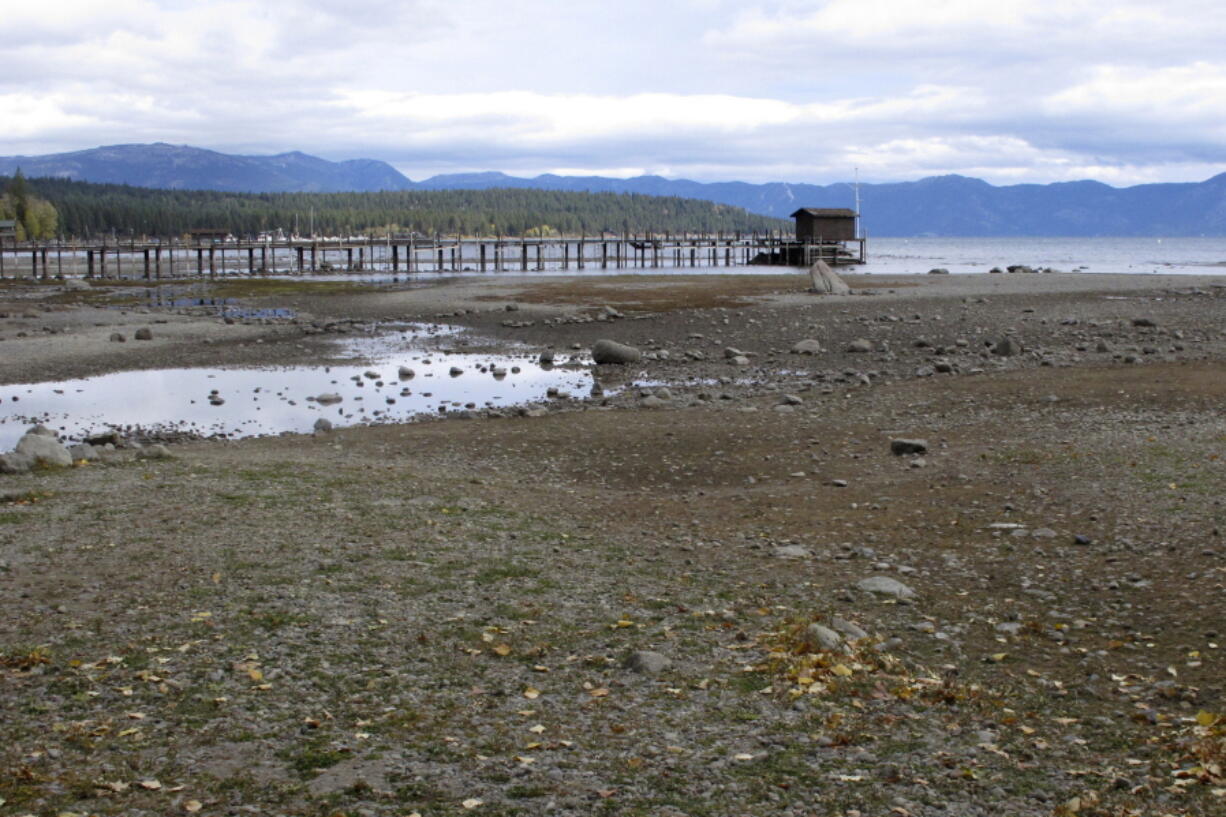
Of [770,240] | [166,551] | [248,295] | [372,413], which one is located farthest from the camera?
[770,240]

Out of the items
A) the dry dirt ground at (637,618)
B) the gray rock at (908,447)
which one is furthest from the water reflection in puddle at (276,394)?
the gray rock at (908,447)

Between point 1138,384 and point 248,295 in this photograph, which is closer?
point 1138,384

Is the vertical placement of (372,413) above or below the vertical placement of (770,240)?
below

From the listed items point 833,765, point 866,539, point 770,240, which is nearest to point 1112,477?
point 866,539

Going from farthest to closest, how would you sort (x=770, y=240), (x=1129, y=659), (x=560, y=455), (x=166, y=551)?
1. (x=770, y=240)
2. (x=560, y=455)
3. (x=166, y=551)
4. (x=1129, y=659)

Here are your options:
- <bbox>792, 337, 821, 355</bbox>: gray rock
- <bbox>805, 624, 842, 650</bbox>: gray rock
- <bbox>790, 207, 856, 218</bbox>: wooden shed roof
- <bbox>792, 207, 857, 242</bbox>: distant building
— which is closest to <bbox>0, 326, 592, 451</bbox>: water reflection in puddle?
<bbox>792, 337, 821, 355</bbox>: gray rock

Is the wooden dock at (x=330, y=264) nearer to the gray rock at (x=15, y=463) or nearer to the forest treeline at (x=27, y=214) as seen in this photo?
the forest treeline at (x=27, y=214)

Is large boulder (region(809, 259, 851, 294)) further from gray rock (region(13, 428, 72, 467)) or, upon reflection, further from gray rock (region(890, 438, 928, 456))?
gray rock (region(13, 428, 72, 467))

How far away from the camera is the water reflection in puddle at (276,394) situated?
21.1 metres

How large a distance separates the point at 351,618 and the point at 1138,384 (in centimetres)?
1630

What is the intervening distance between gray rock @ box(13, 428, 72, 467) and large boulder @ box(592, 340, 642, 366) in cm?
1510

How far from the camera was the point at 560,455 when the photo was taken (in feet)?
51.9

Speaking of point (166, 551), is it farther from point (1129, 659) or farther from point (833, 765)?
point (1129, 659)

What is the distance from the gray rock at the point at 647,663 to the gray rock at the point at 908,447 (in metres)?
8.16
